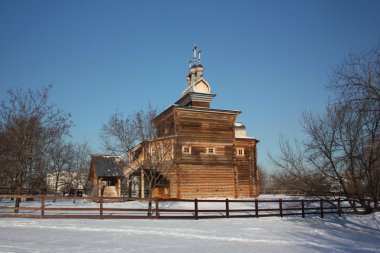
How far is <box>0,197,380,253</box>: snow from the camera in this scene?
10438mm

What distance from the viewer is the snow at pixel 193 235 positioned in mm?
10438

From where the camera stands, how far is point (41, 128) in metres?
21.7

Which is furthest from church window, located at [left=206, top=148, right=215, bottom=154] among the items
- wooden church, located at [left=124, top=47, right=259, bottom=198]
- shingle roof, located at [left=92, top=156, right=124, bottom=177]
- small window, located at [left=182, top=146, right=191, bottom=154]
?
shingle roof, located at [left=92, top=156, right=124, bottom=177]

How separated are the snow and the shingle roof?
667 inches

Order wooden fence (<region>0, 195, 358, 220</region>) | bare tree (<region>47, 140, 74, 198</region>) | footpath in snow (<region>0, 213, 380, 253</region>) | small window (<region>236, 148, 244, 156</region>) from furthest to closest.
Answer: small window (<region>236, 148, 244, 156</region>), bare tree (<region>47, 140, 74, 198</region>), wooden fence (<region>0, 195, 358, 220</region>), footpath in snow (<region>0, 213, 380, 253</region>)

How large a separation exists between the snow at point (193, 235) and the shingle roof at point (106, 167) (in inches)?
667

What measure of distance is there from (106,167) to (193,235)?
75.8 ft

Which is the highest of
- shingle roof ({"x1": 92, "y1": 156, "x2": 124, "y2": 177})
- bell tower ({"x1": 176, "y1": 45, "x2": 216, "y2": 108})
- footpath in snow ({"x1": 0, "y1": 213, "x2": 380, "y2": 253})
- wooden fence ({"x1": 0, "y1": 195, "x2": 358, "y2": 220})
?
bell tower ({"x1": 176, "y1": 45, "x2": 216, "y2": 108})

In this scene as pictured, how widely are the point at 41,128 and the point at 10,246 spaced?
1297cm

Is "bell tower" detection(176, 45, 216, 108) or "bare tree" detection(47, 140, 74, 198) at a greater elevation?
"bell tower" detection(176, 45, 216, 108)

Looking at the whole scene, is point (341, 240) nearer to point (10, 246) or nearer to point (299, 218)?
point (299, 218)

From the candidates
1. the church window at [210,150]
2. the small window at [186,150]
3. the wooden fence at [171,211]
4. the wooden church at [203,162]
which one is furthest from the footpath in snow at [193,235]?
the church window at [210,150]

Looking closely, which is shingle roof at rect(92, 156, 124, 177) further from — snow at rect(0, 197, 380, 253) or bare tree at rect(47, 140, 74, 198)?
snow at rect(0, 197, 380, 253)

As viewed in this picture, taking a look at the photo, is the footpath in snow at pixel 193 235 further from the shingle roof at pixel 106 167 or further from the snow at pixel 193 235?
the shingle roof at pixel 106 167
